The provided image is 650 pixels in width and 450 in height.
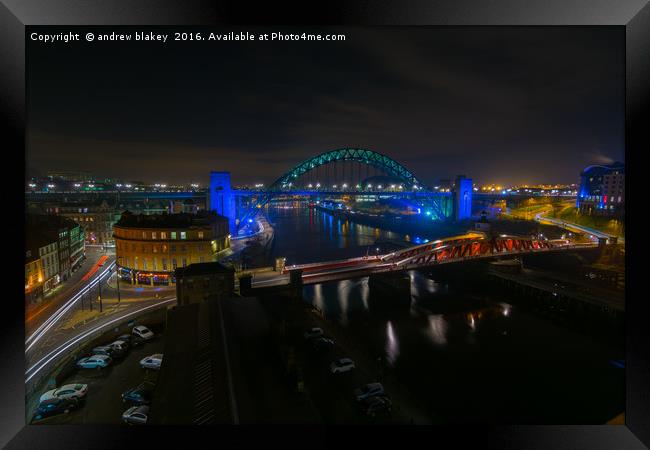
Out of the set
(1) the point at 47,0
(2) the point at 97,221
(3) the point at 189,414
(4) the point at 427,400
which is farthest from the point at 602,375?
(2) the point at 97,221

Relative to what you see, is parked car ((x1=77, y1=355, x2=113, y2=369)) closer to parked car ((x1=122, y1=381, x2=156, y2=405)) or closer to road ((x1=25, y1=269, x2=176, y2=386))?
road ((x1=25, y1=269, x2=176, y2=386))

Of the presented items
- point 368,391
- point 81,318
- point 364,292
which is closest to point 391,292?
point 364,292

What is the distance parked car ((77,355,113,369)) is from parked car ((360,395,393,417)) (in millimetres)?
3154

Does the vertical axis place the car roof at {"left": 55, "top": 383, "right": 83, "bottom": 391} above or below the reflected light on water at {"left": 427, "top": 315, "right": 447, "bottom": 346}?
above

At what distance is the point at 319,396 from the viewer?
3.43 metres

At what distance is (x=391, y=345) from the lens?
5.48 metres

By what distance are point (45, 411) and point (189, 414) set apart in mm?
2628

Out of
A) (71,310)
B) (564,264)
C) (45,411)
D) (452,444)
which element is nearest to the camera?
(452,444)

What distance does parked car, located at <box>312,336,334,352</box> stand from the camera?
14.8 feet

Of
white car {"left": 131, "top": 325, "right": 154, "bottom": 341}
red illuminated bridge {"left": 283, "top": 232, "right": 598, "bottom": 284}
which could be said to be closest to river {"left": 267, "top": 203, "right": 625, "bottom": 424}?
red illuminated bridge {"left": 283, "top": 232, "right": 598, "bottom": 284}

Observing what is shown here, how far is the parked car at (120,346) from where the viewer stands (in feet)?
14.5

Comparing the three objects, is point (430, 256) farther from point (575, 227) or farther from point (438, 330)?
point (575, 227)

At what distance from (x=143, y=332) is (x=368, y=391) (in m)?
3.34

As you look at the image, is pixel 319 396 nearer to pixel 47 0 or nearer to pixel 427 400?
pixel 427 400
